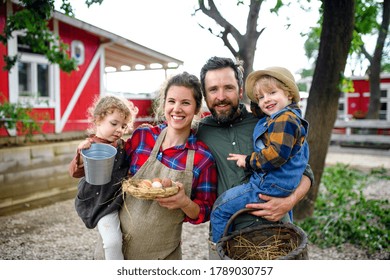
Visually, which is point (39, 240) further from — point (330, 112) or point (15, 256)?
point (330, 112)

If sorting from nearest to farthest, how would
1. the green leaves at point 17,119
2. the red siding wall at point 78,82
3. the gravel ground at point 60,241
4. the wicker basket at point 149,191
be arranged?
the wicker basket at point 149,191, the gravel ground at point 60,241, the green leaves at point 17,119, the red siding wall at point 78,82

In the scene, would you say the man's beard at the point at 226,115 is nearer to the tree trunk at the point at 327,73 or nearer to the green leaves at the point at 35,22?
the green leaves at the point at 35,22

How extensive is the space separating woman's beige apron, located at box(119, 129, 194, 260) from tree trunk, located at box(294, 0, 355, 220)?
2.46m

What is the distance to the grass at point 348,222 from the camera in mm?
3691

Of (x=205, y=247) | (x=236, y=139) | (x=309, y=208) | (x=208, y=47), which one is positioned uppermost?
(x=208, y=47)

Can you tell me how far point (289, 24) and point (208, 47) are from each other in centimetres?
83

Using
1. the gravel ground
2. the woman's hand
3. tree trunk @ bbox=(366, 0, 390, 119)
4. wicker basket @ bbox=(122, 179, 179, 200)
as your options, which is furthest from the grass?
wicker basket @ bbox=(122, 179, 179, 200)

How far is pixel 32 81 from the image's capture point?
6676mm

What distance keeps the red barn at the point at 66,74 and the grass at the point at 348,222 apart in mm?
3368

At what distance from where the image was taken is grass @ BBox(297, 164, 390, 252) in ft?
12.1

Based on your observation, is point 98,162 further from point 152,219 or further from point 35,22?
point 35,22

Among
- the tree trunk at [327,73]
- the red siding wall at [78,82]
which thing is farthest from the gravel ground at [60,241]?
the red siding wall at [78,82]

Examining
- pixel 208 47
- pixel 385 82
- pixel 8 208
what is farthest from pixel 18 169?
pixel 385 82

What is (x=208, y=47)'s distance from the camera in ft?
8.41
